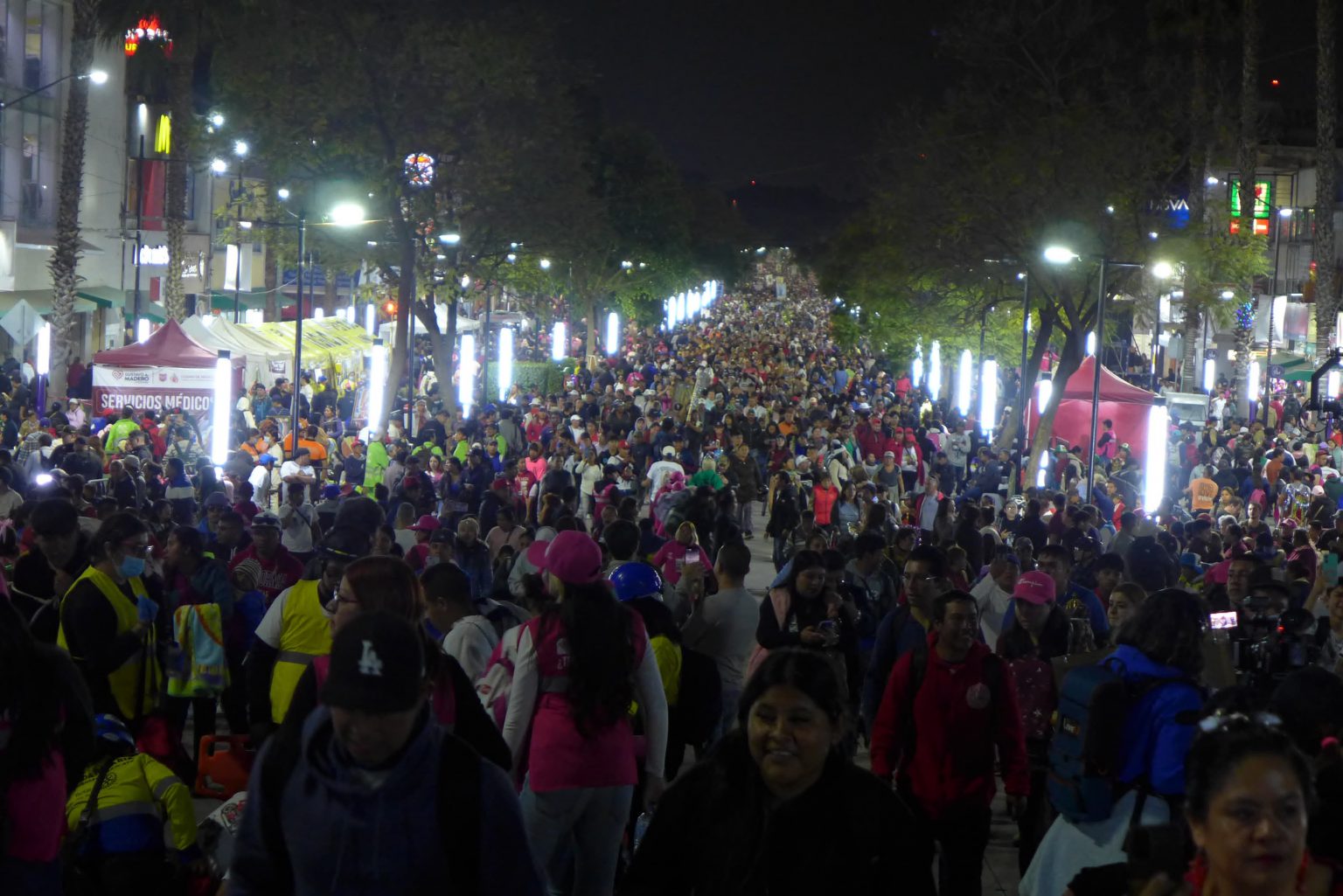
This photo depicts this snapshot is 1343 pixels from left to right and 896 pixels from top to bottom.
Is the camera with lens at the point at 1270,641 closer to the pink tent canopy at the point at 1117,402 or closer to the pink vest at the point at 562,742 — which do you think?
the pink vest at the point at 562,742

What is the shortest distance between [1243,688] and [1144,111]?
29773 millimetres

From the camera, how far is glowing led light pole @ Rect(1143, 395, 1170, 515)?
2319cm

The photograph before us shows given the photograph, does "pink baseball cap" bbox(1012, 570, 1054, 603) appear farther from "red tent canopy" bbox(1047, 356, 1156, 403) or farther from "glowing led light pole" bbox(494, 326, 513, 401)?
"glowing led light pole" bbox(494, 326, 513, 401)

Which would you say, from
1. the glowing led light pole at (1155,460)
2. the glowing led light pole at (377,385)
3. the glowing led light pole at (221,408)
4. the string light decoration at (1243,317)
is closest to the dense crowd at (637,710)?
the glowing led light pole at (221,408)

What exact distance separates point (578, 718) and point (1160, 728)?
1.90 meters

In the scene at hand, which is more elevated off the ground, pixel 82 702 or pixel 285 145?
pixel 285 145

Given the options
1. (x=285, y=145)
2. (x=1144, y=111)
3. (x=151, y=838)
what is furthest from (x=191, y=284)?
(x=151, y=838)

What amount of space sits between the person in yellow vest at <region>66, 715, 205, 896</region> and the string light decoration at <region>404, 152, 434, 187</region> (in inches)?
1208

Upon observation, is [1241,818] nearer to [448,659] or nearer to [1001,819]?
[448,659]

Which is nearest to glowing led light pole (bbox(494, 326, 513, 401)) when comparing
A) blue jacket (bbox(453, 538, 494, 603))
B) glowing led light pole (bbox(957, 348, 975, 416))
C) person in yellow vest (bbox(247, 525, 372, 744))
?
glowing led light pole (bbox(957, 348, 975, 416))

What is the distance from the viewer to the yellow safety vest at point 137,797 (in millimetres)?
5301

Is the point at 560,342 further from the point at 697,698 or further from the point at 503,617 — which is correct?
the point at 503,617

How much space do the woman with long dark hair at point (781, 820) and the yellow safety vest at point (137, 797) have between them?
2.00 metres

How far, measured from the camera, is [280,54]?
110 feet
